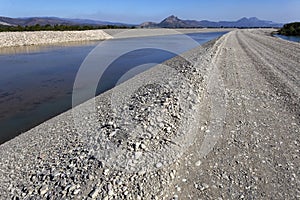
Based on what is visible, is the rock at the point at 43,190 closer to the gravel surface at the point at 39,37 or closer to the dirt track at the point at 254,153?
the dirt track at the point at 254,153

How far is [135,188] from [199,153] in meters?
1.86

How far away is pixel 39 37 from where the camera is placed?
1582 inches

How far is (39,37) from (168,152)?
41.3 m

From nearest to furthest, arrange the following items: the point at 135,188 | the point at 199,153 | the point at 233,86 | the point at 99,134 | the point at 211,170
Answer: the point at 135,188, the point at 211,170, the point at 199,153, the point at 99,134, the point at 233,86

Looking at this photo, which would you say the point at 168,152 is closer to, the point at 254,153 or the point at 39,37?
the point at 254,153

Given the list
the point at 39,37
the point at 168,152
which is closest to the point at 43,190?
the point at 168,152

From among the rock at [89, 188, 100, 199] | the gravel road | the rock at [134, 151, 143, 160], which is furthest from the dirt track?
the rock at [89, 188, 100, 199]

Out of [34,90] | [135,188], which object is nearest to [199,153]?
[135,188]

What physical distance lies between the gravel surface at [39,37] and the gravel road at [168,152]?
3240cm

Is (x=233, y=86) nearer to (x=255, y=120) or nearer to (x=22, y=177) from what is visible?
(x=255, y=120)

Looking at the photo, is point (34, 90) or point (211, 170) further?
point (34, 90)

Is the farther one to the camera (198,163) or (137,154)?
(198,163)

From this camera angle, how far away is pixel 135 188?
4.09m

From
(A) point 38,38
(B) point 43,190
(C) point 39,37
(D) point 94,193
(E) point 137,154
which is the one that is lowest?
(B) point 43,190
